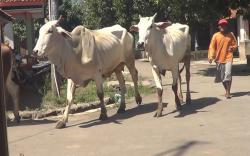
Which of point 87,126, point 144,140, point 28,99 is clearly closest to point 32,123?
point 87,126

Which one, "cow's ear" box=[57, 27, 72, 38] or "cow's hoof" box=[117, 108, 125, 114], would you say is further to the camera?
"cow's hoof" box=[117, 108, 125, 114]

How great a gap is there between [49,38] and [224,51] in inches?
→ 174

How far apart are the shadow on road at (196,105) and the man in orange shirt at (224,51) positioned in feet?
1.54

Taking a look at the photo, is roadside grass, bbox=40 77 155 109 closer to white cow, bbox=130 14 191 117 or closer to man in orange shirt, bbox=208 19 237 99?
man in orange shirt, bbox=208 19 237 99

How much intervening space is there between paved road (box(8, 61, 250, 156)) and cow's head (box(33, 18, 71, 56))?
148 cm

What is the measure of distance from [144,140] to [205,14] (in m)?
11.2

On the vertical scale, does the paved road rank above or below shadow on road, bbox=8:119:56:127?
above

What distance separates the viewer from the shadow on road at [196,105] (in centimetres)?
1096

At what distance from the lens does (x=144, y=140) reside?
27.8ft

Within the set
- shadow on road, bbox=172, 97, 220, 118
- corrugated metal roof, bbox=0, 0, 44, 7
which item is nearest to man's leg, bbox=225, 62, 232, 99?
shadow on road, bbox=172, 97, 220, 118

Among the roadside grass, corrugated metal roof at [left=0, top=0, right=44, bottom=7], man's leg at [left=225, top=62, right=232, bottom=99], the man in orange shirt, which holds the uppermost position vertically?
corrugated metal roof at [left=0, top=0, right=44, bottom=7]

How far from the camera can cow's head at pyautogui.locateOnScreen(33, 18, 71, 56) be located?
1005 cm

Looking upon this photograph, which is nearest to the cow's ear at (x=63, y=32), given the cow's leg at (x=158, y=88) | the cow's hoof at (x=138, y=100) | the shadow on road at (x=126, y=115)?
the shadow on road at (x=126, y=115)

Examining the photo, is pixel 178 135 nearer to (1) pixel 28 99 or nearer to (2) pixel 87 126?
(2) pixel 87 126
